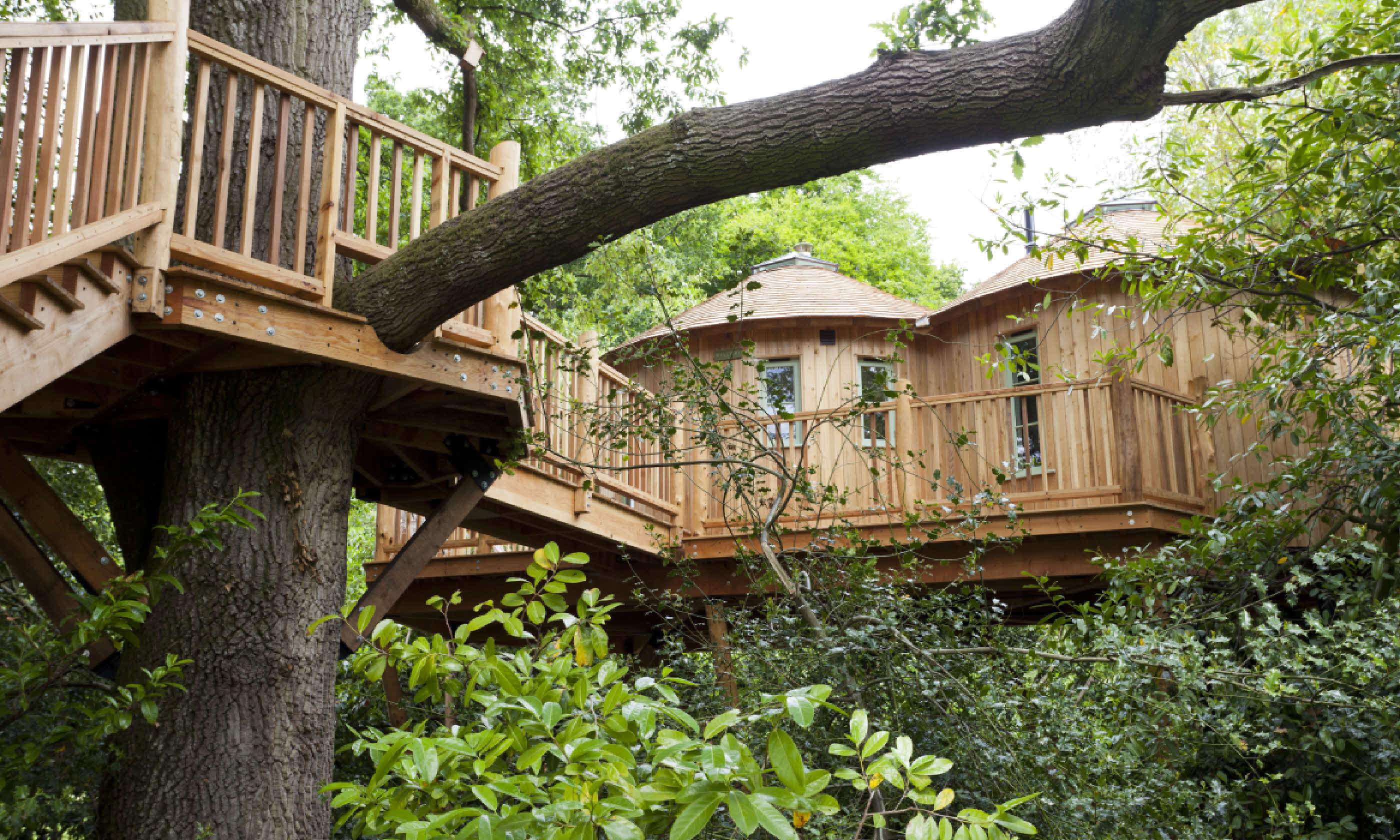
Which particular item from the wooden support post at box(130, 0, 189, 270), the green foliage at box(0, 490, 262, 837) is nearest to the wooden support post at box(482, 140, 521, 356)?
the green foliage at box(0, 490, 262, 837)

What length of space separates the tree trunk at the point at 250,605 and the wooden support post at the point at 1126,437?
543 centimetres

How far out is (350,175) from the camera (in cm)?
513

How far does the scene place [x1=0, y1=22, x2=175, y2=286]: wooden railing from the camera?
11.5 ft

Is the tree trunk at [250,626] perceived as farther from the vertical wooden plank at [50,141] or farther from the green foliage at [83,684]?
the vertical wooden plank at [50,141]

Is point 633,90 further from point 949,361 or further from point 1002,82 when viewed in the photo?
point 1002,82

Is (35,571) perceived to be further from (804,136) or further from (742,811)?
(742,811)

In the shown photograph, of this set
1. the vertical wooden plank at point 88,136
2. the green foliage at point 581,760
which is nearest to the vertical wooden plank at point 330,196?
the vertical wooden plank at point 88,136

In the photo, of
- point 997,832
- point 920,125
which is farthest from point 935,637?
point 997,832

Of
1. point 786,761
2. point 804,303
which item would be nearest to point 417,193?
point 786,761

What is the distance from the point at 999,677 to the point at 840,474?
539cm

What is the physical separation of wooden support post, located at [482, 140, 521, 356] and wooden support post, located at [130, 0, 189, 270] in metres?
1.61

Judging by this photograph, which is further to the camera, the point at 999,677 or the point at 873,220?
the point at 873,220

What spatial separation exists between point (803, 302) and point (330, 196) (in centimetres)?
831

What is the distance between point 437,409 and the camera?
242 inches
